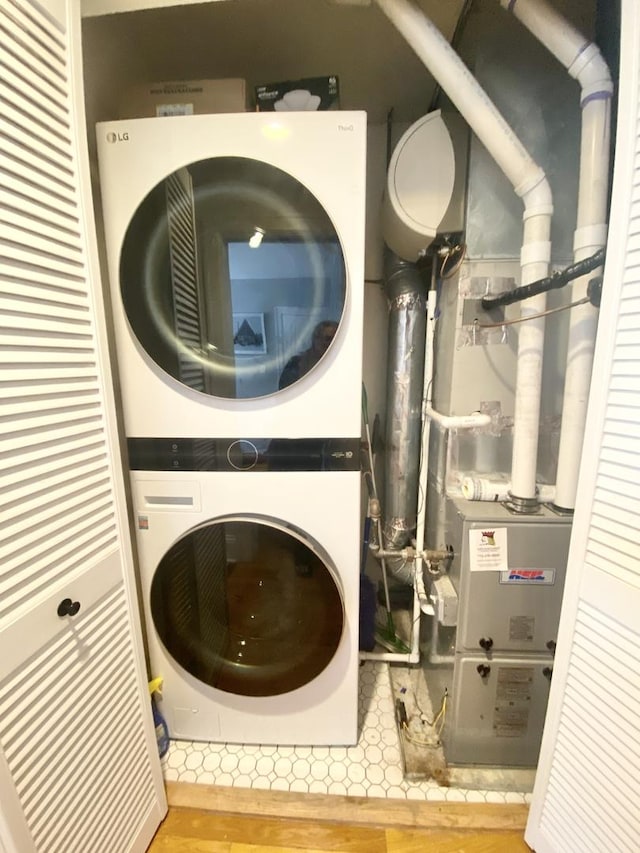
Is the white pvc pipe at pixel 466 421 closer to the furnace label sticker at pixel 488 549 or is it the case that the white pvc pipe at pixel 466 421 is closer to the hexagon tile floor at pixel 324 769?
the furnace label sticker at pixel 488 549

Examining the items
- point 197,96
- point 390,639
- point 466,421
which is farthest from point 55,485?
point 390,639

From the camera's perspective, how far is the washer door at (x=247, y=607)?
3.34 feet

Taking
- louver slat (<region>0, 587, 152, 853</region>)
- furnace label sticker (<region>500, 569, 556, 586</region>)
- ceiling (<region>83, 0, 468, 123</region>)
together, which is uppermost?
ceiling (<region>83, 0, 468, 123</region>)

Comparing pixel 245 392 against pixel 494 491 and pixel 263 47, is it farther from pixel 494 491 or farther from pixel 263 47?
pixel 263 47

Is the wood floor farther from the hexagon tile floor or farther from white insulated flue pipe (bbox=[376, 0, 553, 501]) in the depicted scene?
white insulated flue pipe (bbox=[376, 0, 553, 501])

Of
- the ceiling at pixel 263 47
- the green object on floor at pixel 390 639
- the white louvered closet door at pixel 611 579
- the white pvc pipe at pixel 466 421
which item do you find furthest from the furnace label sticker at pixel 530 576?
the ceiling at pixel 263 47

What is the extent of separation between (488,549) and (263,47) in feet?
5.66

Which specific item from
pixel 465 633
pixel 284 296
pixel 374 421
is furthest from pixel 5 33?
pixel 465 633

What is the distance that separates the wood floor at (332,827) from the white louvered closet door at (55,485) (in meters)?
0.24

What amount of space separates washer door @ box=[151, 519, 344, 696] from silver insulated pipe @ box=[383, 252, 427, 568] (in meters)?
0.49

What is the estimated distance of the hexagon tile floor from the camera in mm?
1081

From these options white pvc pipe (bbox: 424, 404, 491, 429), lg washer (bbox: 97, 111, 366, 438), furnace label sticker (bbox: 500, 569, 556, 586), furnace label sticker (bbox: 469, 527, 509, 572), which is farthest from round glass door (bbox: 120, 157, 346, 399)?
furnace label sticker (bbox: 500, 569, 556, 586)

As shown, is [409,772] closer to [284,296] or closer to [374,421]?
[374,421]

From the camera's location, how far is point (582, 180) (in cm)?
86
